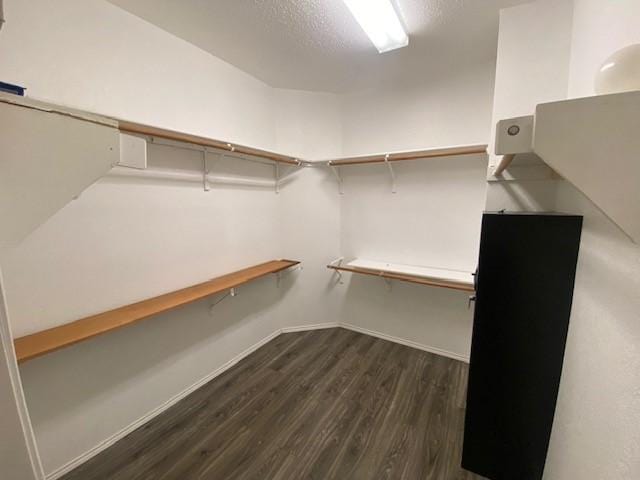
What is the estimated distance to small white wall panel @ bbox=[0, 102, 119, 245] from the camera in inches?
20.9

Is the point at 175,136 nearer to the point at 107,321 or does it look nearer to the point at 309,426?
the point at 107,321

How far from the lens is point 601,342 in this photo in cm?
78

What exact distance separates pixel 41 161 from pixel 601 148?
1.23 metres

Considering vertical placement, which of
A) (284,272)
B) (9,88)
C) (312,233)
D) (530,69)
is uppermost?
(530,69)

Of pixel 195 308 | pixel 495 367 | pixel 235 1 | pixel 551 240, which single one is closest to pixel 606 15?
pixel 551 240

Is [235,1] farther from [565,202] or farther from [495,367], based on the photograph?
[495,367]

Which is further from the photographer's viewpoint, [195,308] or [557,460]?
[195,308]

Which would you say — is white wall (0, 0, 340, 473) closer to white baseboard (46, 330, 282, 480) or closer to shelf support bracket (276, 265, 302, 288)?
white baseboard (46, 330, 282, 480)

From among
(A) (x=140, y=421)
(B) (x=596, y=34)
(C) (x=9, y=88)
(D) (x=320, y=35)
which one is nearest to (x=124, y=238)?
(C) (x=9, y=88)

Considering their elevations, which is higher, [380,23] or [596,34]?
[380,23]

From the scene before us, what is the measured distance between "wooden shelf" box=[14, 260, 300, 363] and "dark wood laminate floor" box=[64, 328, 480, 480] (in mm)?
809

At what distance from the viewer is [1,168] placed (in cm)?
52

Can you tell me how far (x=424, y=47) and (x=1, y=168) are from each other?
7.87 feet

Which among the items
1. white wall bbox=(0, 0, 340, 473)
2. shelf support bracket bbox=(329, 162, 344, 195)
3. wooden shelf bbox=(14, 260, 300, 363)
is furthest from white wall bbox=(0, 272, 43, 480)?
shelf support bracket bbox=(329, 162, 344, 195)
